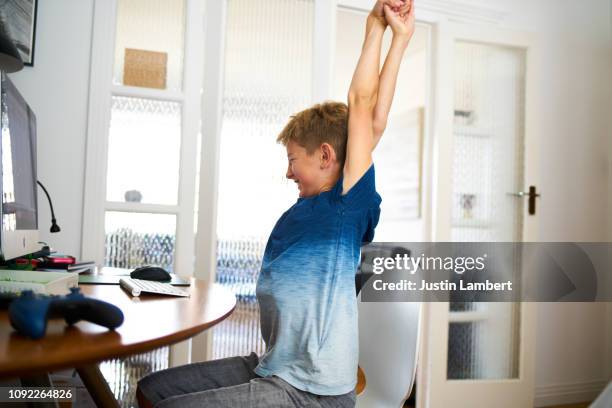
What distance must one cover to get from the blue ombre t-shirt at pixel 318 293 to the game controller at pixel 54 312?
1.44 ft

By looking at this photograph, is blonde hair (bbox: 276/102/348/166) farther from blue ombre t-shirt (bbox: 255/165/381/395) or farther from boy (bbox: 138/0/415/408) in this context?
blue ombre t-shirt (bbox: 255/165/381/395)

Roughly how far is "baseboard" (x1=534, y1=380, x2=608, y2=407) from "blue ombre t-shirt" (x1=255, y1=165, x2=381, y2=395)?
2.57 metres

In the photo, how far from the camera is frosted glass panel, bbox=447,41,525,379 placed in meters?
3.09

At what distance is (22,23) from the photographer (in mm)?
2252

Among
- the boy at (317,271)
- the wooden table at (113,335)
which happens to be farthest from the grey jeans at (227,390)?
the wooden table at (113,335)

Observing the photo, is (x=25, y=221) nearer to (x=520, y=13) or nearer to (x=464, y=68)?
(x=464, y=68)

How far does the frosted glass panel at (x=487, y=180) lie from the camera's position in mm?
3086

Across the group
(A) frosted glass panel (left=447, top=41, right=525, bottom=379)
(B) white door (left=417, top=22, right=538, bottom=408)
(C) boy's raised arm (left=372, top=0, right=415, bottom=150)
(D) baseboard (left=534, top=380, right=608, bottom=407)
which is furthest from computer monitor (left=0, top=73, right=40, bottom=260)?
(D) baseboard (left=534, top=380, right=608, bottom=407)

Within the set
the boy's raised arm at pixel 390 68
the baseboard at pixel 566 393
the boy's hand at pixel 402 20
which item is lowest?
the baseboard at pixel 566 393

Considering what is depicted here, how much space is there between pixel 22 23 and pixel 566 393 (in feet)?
11.5

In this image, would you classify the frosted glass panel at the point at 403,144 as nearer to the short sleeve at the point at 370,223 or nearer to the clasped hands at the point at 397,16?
the clasped hands at the point at 397,16

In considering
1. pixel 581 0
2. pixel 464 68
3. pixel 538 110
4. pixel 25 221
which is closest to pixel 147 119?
pixel 25 221

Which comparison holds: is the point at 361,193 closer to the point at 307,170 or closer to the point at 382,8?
the point at 307,170

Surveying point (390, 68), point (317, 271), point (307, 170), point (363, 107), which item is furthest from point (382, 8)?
point (317, 271)
